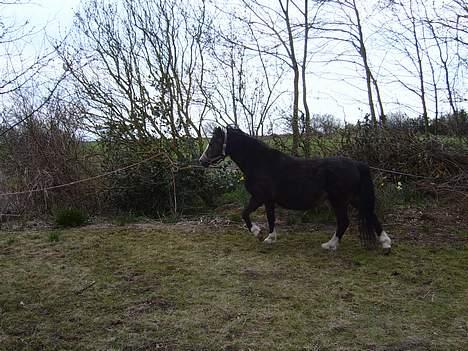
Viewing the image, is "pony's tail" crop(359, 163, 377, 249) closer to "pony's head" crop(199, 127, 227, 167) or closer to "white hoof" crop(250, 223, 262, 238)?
"white hoof" crop(250, 223, 262, 238)

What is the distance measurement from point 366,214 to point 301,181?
0.83 metres

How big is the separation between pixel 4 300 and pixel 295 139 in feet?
21.2

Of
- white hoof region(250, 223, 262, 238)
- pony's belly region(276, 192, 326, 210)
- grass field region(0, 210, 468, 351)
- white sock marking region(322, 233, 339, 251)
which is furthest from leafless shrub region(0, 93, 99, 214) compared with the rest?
white sock marking region(322, 233, 339, 251)

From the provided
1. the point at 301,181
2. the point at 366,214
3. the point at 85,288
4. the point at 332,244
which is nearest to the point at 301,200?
the point at 301,181

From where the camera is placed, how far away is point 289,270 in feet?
15.9

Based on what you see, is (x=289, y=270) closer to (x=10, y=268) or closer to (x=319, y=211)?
(x=319, y=211)

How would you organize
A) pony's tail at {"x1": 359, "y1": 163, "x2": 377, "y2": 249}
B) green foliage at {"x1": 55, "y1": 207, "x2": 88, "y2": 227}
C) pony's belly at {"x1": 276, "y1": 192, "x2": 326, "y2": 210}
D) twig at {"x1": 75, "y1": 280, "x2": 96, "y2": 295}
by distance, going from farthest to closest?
1. green foliage at {"x1": 55, "y1": 207, "x2": 88, "y2": 227}
2. pony's belly at {"x1": 276, "y1": 192, "x2": 326, "y2": 210}
3. pony's tail at {"x1": 359, "y1": 163, "x2": 377, "y2": 249}
4. twig at {"x1": 75, "y1": 280, "x2": 96, "y2": 295}

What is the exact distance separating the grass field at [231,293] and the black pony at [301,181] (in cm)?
34

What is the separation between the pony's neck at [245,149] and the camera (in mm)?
6027

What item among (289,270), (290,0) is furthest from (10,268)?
(290,0)

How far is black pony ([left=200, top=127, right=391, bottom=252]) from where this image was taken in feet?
18.1

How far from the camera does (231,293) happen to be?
421 cm

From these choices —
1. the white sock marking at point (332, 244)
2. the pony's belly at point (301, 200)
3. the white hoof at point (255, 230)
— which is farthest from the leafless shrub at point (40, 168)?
the white sock marking at point (332, 244)

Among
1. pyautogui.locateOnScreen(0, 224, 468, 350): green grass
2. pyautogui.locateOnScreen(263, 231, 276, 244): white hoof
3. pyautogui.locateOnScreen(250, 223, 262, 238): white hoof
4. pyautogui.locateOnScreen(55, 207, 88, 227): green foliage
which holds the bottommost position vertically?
pyautogui.locateOnScreen(0, 224, 468, 350): green grass
